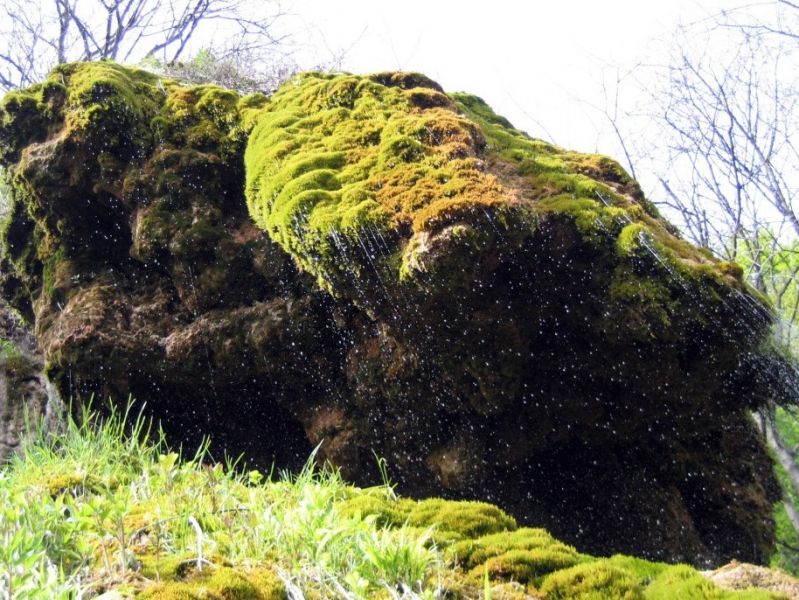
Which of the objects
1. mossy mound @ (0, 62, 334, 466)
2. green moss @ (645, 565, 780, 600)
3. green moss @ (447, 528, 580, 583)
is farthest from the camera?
mossy mound @ (0, 62, 334, 466)

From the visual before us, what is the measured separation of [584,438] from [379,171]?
252 centimetres

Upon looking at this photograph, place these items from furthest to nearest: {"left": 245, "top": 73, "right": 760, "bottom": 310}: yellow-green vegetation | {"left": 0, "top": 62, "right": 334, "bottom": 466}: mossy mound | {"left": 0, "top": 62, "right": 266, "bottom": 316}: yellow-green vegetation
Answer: {"left": 0, "top": 62, "right": 266, "bottom": 316}: yellow-green vegetation < {"left": 0, "top": 62, "right": 334, "bottom": 466}: mossy mound < {"left": 245, "top": 73, "right": 760, "bottom": 310}: yellow-green vegetation

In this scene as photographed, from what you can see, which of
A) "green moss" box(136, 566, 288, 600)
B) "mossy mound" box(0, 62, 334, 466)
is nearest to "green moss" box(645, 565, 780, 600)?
"green moss" box(136, 566, 288, 600)

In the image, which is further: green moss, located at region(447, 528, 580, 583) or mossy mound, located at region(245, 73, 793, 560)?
mossy mound, located at region(245, 73, 793, 560)

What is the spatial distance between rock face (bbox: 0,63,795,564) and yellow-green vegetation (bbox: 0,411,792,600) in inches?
68.5

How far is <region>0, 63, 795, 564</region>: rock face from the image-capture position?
13.7ft

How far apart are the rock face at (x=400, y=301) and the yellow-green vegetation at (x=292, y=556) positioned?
1739 millimetres

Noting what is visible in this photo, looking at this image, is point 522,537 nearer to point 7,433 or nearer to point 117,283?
point 117,283

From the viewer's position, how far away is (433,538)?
2.49 m

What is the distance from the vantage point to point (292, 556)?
2.27 meters

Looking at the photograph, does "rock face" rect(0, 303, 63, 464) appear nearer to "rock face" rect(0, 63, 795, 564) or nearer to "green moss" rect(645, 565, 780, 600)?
"rock face" rect(0, 63, 795, 564)

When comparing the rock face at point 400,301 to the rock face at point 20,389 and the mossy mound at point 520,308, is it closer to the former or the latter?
the mossy mound at point 520,308

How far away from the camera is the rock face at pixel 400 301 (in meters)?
4.18

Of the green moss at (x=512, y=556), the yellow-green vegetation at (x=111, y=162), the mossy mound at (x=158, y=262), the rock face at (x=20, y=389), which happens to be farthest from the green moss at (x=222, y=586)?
the rock face at (x=20, y=389)
